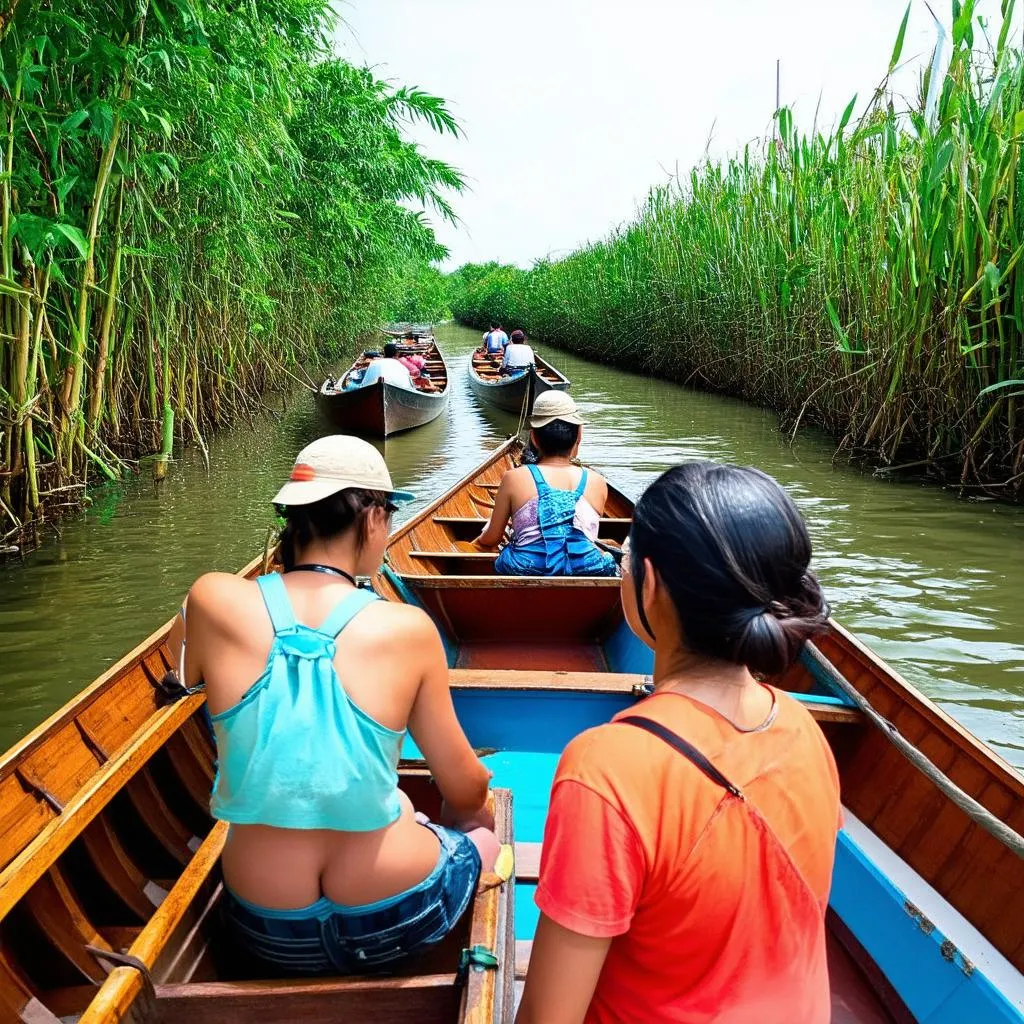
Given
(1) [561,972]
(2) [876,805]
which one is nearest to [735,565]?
(1) [561,972]

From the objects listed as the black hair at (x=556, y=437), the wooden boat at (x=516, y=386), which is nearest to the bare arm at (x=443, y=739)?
the black hair at (x=556, y=437)

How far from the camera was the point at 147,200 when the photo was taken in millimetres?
6477

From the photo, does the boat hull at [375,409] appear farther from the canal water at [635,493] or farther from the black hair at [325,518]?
the black hair at [325,518]

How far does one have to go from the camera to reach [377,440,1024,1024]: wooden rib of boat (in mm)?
1942

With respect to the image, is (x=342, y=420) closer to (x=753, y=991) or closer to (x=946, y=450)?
(x=946, y=450)

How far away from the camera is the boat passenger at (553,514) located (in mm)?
4055

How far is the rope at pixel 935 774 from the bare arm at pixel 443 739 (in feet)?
3.60

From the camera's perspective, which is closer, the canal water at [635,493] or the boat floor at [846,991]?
the boat floor at [846,991]

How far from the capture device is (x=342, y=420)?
40.9ft

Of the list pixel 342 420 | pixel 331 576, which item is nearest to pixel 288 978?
pixel 331 576

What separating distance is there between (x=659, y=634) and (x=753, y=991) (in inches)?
17.8

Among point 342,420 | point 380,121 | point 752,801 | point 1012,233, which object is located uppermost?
point 380,121

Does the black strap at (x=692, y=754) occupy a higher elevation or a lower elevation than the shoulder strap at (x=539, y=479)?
higher

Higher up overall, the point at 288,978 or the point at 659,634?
the point at 659,634
